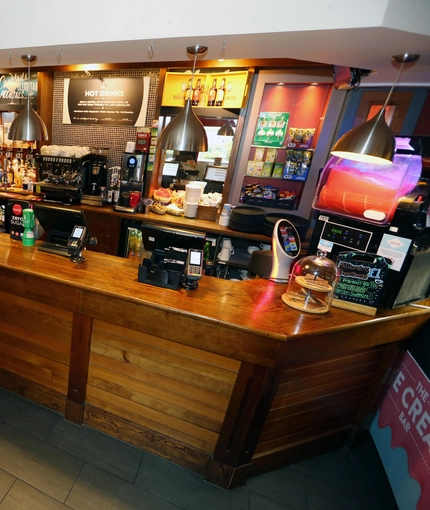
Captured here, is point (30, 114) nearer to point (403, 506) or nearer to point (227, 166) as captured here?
point (227, 166)

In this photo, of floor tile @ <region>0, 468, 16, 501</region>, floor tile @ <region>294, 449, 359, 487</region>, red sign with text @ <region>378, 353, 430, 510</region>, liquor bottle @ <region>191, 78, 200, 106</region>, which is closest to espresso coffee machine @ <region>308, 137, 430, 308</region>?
red sign with text @ <region>378, 353, 430, 510</region>

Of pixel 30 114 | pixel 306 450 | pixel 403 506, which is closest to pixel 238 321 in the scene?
pixel 306 450

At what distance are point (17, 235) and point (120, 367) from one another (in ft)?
4.34

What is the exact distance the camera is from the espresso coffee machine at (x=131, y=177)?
11.2 feet

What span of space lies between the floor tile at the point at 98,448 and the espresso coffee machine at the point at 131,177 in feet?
7.71

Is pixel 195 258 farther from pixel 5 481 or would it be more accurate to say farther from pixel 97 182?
pixel 97 182

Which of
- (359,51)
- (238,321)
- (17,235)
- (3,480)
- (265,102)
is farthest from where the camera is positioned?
(265,102)

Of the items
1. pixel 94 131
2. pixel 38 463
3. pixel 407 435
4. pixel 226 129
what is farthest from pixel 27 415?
pixel 94 131

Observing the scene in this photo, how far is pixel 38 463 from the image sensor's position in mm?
1610

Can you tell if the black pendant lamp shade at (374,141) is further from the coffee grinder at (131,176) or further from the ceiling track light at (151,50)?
the coffee grinder at (131,176)

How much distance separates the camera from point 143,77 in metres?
3.57

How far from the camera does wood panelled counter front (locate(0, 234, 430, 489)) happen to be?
1436mm

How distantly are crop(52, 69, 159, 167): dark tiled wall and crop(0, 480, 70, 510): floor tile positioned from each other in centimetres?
367

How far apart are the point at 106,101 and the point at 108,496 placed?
4.29 metres
